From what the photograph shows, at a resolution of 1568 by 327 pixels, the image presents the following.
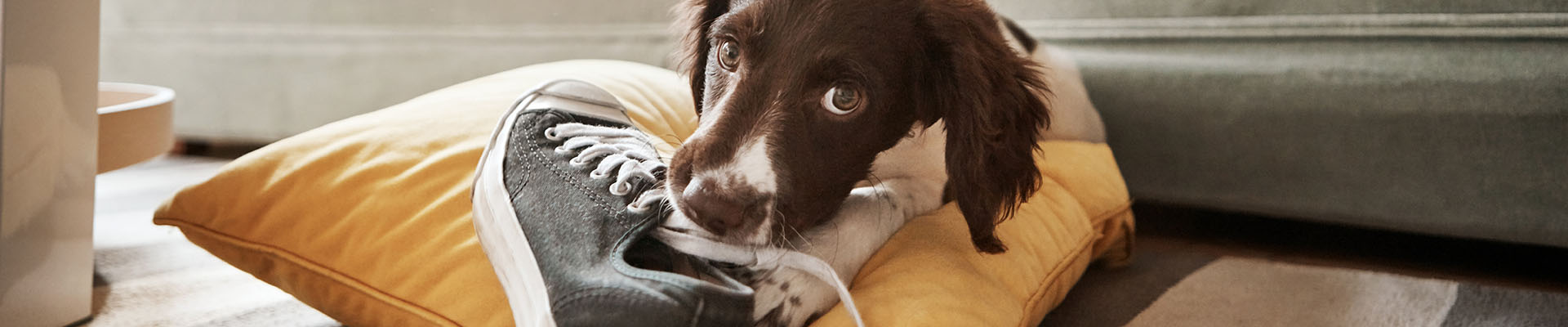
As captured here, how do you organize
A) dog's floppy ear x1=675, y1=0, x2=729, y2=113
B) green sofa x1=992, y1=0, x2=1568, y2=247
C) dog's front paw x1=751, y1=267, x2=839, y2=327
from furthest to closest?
green sofa x1=992, y1=0, x2=1568, y2=247
dog's floppy ear x1=675, y1=0, x2=729, y2=113
dog's front paw x1=751, y1=267, x2=839, y2=327

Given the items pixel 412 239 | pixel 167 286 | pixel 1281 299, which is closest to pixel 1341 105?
pixel 1281 299

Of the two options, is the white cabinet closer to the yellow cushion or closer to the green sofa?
the yellow cushion

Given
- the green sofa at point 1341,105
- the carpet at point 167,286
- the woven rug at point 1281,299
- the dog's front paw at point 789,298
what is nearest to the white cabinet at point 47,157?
the carpet at point 167,286

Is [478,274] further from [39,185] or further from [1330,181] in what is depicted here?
[1330,181]

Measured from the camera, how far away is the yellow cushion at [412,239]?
112 centimetres

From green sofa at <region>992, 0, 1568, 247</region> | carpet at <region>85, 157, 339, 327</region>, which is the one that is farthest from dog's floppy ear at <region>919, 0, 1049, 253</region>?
green sofa at <region>992, 0, 1568, 247</region>

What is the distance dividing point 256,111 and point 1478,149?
3.11 metres

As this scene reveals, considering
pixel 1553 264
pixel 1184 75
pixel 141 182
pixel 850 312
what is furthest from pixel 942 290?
pixel 141 182

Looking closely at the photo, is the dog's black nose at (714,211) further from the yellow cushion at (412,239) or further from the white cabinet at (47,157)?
the white cabinet at (47,157)

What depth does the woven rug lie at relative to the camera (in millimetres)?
1498

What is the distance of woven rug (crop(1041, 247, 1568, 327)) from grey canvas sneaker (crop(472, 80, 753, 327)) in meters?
0.66

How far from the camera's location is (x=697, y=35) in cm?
133

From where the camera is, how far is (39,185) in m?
1.23

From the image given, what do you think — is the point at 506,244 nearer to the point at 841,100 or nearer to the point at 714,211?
the point at 714,211
